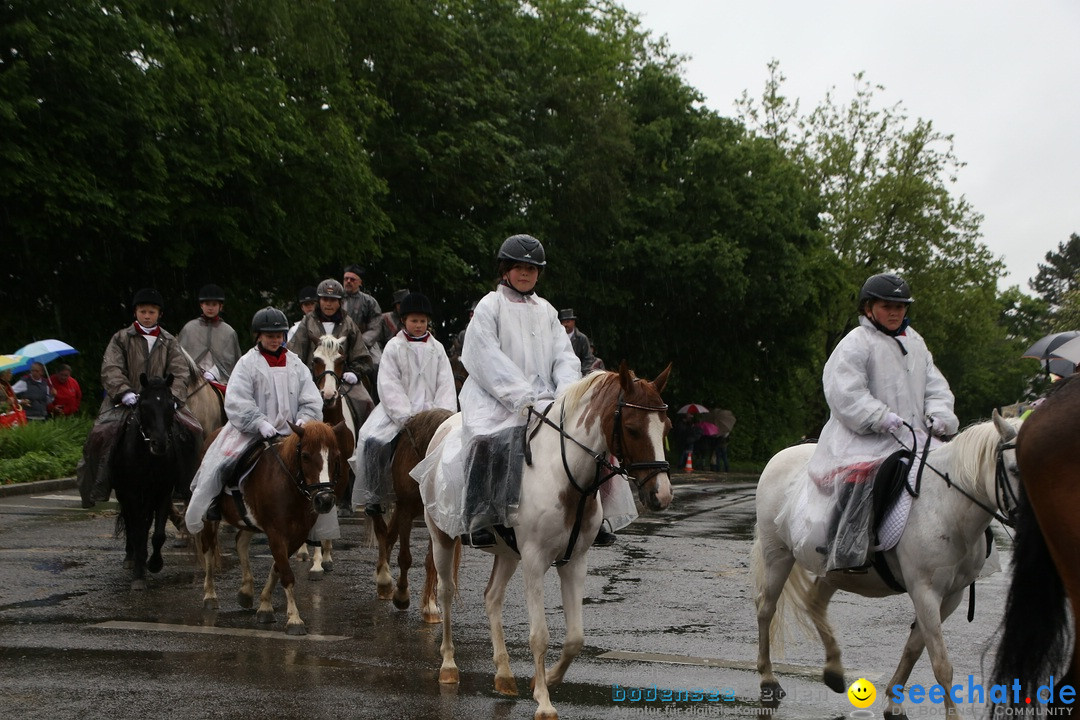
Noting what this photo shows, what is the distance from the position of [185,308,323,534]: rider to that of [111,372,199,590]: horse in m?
1.19

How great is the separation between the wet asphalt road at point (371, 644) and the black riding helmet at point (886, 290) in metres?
2.38

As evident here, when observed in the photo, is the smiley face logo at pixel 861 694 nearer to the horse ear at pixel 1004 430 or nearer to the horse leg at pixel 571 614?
the horse leg at pixel 571 614

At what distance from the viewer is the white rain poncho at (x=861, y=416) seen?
7.45 m

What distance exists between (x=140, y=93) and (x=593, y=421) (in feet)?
65.7

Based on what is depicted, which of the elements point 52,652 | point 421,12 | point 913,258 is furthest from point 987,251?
point 52,652

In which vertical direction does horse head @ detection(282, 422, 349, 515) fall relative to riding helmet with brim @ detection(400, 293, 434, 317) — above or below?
below

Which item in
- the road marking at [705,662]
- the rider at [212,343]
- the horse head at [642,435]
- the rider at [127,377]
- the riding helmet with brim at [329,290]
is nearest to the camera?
the horse head at [642,435]

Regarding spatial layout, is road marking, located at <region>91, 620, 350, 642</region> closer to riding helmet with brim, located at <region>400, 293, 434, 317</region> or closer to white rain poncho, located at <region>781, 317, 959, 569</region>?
riding helmet with brim, located at <region>400, 293, 434, 317</region>

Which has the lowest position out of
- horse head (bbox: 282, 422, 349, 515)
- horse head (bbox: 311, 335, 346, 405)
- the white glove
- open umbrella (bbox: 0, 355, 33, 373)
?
horse head (bbox: 282, 422, 349, 515)

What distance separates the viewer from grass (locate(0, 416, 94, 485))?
20266mm

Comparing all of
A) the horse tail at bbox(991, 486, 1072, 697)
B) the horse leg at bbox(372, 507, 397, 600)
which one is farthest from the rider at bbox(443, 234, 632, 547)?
the horse leg at bbox(372, 507, 397, 600)

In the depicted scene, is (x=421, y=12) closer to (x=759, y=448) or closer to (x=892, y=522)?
(x=759, y=448)

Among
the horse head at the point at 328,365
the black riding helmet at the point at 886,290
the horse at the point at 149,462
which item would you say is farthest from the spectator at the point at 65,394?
the black riding helmet at the point at 886,290

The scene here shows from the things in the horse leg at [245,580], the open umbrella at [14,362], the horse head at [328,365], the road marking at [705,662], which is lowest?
the road marking at [705,662]
